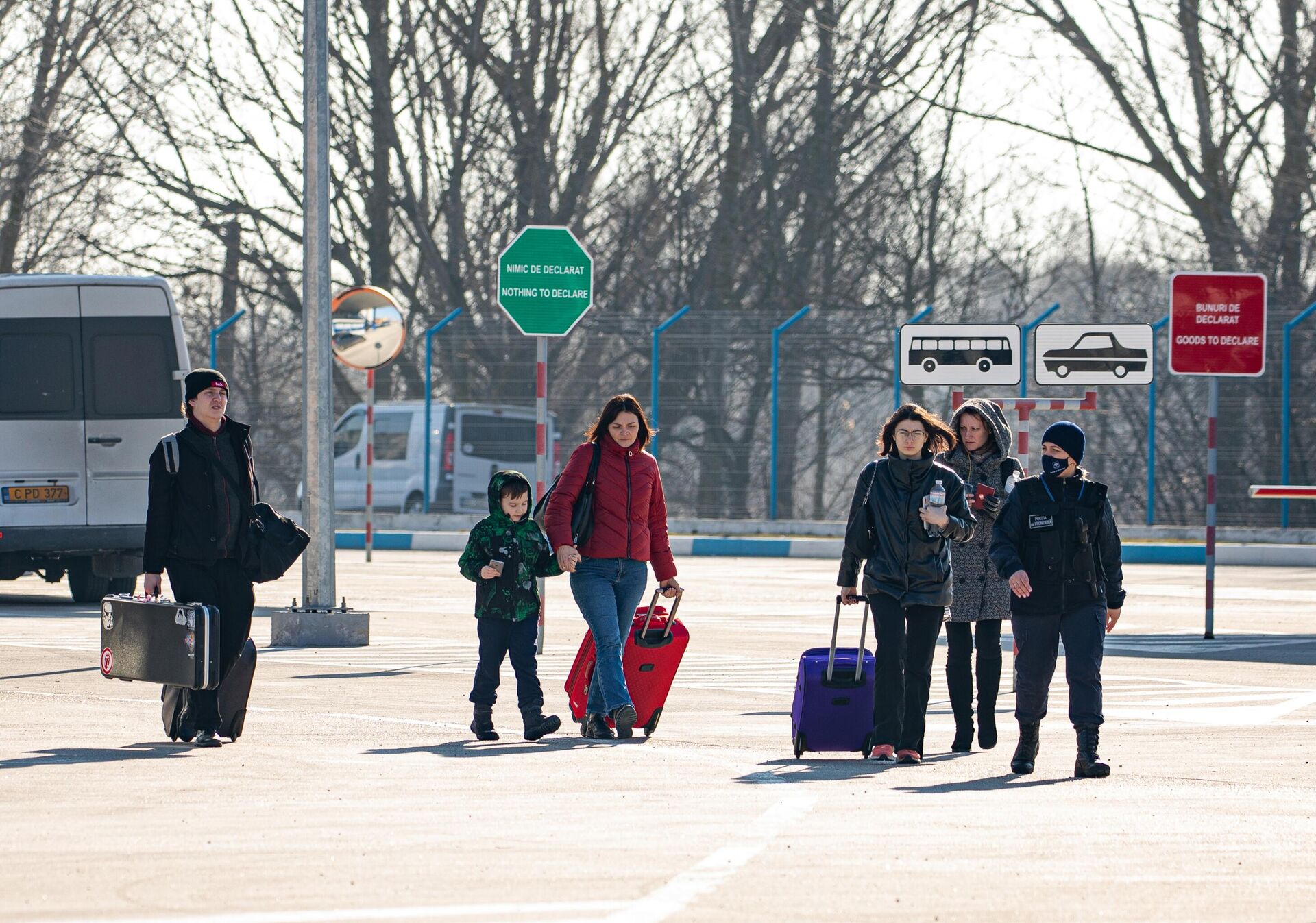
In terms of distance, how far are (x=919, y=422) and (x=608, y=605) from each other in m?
1.70

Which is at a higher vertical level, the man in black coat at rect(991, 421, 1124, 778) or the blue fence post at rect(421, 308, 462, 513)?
the blue fence post at rect(421, 308, 462, 513)

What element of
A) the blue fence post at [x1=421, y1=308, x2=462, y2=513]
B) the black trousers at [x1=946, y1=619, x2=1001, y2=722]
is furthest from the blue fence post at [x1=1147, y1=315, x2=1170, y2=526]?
the black trousers at [x1=946, y1=619, x2=1001, y2=722]

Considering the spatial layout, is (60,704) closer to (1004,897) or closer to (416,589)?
(1004,897)

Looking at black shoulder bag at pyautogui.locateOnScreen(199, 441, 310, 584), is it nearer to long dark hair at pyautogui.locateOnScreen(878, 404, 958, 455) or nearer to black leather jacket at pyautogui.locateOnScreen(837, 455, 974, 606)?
black leather jacket at pyautogui.locateOnScreen(837, 455, 974, 606)

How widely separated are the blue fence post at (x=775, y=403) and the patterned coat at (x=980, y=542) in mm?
17236

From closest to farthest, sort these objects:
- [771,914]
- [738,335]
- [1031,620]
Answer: [771,914] → [1031,620] → [738,335]

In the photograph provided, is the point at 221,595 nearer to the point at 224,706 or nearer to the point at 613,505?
the point at 224,706

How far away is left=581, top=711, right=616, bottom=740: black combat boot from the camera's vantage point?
10.1m

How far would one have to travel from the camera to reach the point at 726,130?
1345 inches

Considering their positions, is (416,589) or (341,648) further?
(416,589)

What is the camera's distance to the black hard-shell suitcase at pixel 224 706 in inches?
A: 374

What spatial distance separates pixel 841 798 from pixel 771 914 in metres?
2.30

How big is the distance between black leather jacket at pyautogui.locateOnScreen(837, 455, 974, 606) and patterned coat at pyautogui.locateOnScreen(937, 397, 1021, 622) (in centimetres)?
55

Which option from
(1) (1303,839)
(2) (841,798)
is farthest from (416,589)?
(1) (1303,839)
